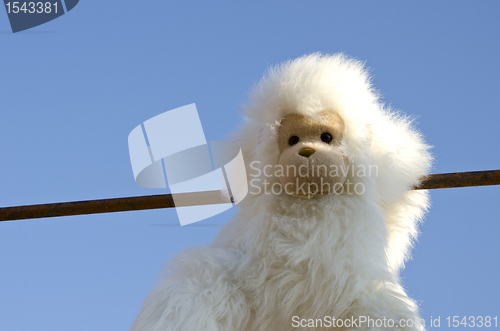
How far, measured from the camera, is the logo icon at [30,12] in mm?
1196

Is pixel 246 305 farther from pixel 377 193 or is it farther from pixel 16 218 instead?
pixel 16 218

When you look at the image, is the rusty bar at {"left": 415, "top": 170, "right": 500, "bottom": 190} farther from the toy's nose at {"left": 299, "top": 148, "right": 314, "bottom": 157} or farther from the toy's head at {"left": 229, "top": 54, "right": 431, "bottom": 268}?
the toy's nose at {"left": 299, "top": 148, "right": 314, "bottom": 157}

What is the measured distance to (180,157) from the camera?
0.82m

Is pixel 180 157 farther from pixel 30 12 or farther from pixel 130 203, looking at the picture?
pixel 30 12

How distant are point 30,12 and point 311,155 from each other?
3.22 feet

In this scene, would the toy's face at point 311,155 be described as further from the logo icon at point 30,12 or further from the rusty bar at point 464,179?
the logo icon at point 30,12

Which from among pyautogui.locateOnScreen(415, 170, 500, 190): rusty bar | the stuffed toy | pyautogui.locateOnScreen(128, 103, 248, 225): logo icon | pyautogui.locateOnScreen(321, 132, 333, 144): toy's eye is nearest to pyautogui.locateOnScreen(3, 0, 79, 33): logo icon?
pyautogui.locateOnScreen(128, 103, 248, 225): logo icon

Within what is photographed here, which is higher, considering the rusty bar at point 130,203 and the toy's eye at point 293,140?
the toy's eye at point 293,140

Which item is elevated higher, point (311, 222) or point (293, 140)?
point (293, 140)

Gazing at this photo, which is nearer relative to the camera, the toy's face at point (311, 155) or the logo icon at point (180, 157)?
the toy's face at point (311, 155)

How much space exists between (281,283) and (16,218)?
1.69ft

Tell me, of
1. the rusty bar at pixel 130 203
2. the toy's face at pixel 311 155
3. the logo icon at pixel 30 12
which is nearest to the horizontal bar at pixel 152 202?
the rusty bar at pixel 130 203

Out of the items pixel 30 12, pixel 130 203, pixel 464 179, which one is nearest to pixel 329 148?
pixel 464 179

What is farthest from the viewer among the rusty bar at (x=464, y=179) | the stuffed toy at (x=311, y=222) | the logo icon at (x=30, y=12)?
the logo icon at (x=30, y=12)
